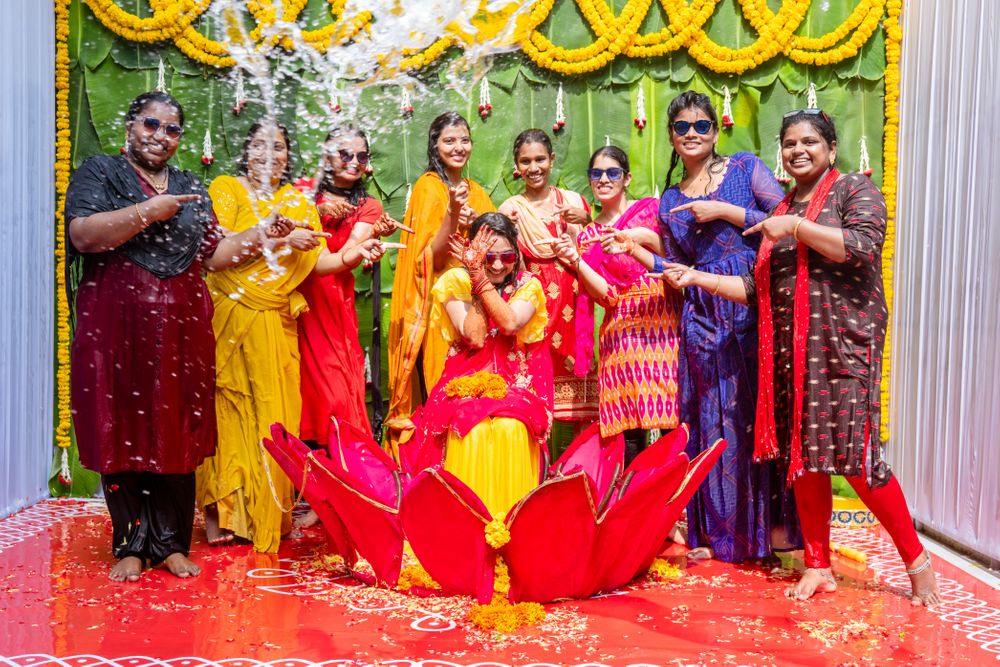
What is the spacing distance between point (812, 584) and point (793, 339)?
3.14 feet

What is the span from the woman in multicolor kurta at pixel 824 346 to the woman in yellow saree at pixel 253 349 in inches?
72.9

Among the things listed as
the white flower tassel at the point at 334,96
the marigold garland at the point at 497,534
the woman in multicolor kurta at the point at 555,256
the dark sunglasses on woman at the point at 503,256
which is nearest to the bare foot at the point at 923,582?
the marigold garland at the point at 497,534

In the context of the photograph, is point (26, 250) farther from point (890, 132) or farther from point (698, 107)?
point (890, 132)

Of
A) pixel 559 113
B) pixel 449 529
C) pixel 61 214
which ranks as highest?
pixel 559 113

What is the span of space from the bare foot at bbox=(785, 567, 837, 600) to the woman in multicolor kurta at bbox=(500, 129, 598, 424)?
4.84 ft

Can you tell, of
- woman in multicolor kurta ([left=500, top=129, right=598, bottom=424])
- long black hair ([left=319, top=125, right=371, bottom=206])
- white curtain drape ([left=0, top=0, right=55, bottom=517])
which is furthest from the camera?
white curtain drape ([left=0, top=0, right=55, bottom=517])

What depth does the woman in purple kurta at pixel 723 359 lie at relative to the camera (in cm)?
428

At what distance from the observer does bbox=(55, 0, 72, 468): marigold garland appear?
565 cm

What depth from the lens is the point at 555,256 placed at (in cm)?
486

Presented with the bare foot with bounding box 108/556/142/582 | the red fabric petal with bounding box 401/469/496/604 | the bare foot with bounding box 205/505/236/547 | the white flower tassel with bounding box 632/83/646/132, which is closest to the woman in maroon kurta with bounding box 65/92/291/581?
the bare foot with bounding box 108/556/142/582

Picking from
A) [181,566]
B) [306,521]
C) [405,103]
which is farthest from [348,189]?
[181,566]

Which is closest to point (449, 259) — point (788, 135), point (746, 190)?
point (746, 190)

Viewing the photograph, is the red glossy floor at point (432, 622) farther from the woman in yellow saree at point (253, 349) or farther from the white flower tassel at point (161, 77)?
the white flower tassel at point (161, 77)

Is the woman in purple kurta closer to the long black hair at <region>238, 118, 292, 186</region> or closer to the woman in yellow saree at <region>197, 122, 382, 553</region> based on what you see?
the woman in yellow saree at <region>197, 122, 382, 553</region>
